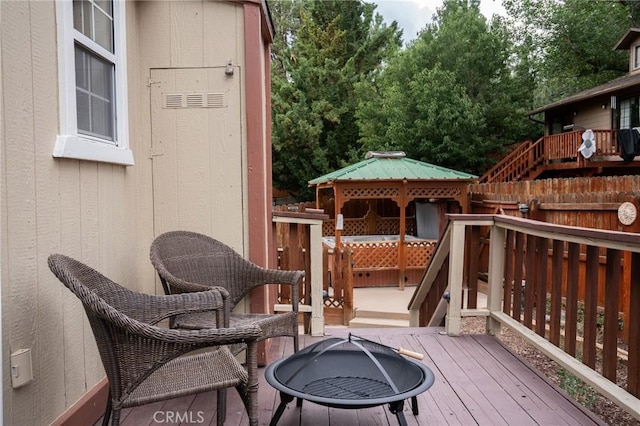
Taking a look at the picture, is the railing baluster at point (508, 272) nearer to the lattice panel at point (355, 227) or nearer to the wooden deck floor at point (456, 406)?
the wooden deck floor at point (456, 406)

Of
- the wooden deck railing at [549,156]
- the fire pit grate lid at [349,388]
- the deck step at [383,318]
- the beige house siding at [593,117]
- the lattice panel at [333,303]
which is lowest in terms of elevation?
the deck step at [383,318]

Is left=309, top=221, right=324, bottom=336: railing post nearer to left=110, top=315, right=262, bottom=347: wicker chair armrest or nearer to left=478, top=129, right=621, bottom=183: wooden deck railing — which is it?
left=110, top=315, right=262, bottom=347: wicker chair armrest

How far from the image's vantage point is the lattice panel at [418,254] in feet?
40.5

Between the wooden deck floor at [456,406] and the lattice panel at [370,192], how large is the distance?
9.34m

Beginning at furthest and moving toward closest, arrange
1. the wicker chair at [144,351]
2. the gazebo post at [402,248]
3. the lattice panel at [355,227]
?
the lattice panel at [355,227] < the gazebo post at [402,248] < the wicker chair at [144,351]

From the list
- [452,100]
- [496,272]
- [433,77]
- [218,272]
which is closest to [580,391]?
[496,272]

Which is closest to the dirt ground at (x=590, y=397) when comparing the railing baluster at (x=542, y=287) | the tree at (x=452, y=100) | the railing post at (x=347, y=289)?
the railing baluster at (x=542, y=287)

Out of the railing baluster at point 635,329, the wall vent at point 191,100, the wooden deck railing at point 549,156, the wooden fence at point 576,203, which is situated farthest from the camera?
the wooden deck railing at point 549,156

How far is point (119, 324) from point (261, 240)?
158 cm

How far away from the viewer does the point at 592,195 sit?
8.33m

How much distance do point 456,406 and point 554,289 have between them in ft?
3.02

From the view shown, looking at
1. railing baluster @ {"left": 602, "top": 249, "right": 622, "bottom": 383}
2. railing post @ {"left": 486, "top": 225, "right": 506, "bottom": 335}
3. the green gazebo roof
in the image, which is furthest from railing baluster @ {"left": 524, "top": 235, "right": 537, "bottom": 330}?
the green gazebo roof

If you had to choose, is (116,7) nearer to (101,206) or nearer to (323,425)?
(101,206)

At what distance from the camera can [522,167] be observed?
1608cm
